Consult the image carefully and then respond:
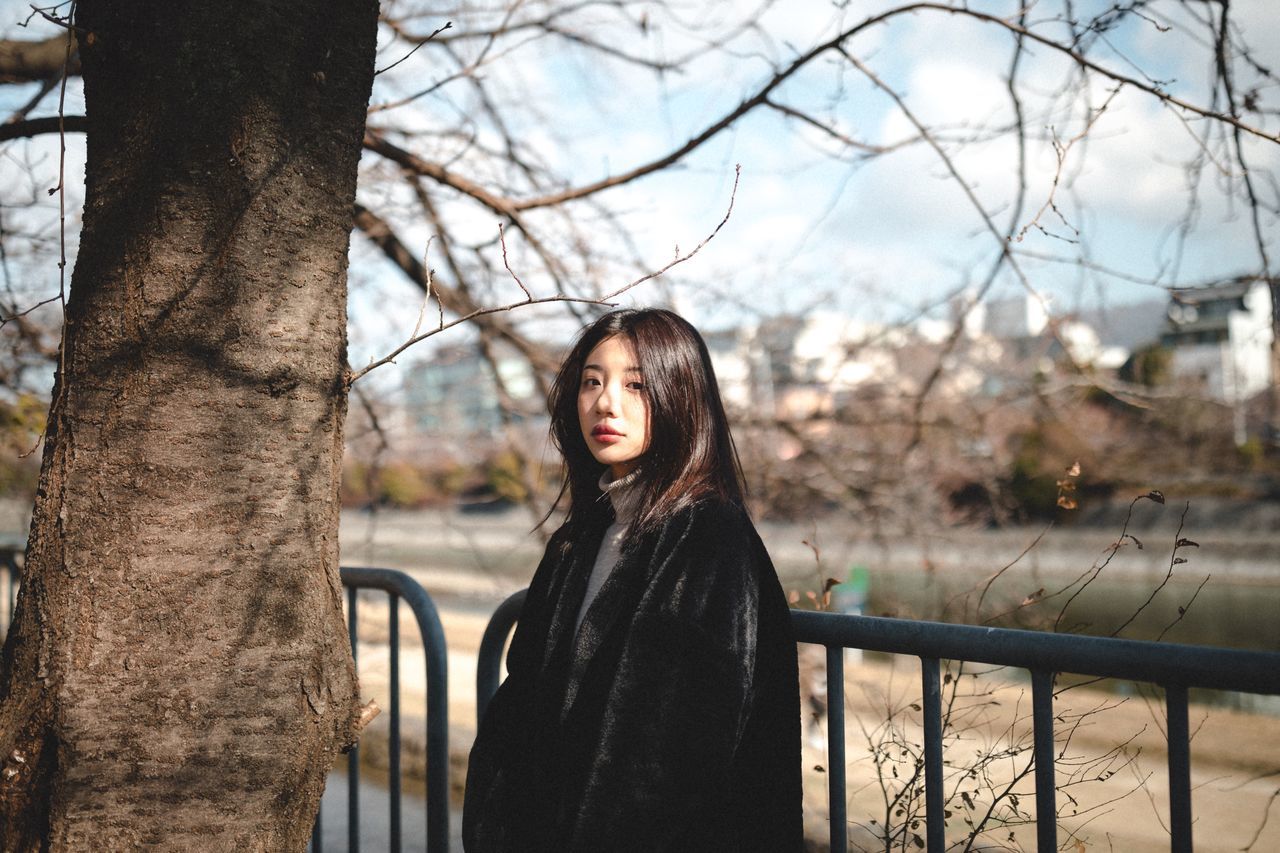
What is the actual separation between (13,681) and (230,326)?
69 centimetres

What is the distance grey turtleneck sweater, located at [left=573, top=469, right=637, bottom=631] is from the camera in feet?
5.76

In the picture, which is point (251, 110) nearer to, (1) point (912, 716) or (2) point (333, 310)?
(2) point (333, 310)

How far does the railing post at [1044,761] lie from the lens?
1.41m

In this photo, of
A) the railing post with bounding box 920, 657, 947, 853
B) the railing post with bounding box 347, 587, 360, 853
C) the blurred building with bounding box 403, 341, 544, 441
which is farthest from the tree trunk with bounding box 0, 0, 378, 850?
the blurred building with bounding box 403, 341, 544, 441

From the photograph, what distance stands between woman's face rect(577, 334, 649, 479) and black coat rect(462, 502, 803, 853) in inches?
7.7

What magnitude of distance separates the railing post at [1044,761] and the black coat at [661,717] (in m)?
0.36

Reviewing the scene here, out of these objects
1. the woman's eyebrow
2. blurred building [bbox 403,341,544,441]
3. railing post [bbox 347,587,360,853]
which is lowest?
railing post [bbox 347,587,360,853]

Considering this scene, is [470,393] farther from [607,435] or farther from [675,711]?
[675,711]

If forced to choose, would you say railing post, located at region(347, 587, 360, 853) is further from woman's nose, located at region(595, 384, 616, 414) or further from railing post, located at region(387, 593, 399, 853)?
woman's nose, located at region(595, 384, 616, 414)

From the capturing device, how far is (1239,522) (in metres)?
20.8

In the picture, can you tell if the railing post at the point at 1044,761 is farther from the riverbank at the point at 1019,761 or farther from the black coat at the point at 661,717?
the black coat at the point at 661,717

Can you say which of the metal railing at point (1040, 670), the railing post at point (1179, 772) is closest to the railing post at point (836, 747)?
the metal railing at point (1040, 670)

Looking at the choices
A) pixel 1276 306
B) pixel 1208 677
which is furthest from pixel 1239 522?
pixel 1208 677

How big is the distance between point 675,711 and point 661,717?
23 mm
